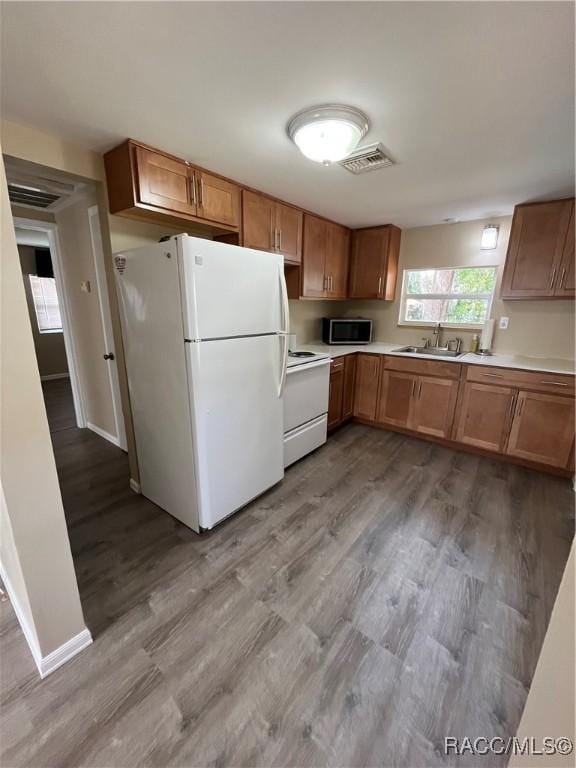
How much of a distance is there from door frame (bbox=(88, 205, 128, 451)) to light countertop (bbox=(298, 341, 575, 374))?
6.26ft

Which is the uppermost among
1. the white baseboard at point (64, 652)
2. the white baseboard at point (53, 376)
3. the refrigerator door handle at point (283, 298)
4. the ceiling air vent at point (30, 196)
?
the ceiling air vent at point (30, 196)

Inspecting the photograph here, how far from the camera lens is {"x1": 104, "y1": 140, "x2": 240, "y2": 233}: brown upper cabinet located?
1760 millimetres

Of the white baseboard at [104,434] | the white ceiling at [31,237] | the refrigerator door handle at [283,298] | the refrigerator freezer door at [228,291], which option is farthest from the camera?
the white ceiling at [31,237]

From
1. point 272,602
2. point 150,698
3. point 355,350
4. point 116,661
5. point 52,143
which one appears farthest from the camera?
point 355,350

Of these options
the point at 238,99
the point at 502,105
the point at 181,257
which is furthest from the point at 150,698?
the point at 502,105

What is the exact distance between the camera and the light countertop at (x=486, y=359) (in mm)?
2718

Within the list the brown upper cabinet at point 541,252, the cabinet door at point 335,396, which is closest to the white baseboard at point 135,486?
the cabinet door at point 335,396

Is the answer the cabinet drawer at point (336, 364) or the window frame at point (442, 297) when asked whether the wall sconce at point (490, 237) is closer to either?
the window frame at point (442, 297)

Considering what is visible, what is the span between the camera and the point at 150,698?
3.91 feet

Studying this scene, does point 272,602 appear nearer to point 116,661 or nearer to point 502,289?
point 116,661

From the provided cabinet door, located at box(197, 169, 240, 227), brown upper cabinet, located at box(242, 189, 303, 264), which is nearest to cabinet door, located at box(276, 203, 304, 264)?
brown upper cabinet, located at box(242, 189, 303, 264)

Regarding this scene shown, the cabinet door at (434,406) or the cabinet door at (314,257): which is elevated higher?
the cabinet door at (314,257)

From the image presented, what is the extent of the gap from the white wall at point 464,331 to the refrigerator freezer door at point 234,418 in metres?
1.65

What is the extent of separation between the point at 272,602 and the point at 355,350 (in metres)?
2.65
